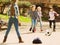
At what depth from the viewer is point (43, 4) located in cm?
3300

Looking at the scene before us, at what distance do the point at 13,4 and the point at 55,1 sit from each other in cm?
2149

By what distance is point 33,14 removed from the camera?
57.9ft

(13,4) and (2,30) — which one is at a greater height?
(13,4)

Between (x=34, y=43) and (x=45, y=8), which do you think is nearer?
(x=34, y=43)

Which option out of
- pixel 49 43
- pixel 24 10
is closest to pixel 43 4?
pixel 24 10

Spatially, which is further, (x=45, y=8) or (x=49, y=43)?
(x=45, y=8)

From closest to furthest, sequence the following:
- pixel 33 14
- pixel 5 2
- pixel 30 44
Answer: pixel 30 44 < pixel 33 14 < pixel 5 2

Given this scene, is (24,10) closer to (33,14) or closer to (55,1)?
(55,1)

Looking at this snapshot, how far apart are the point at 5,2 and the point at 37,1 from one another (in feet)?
15.7

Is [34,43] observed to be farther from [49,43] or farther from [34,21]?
[34,21]

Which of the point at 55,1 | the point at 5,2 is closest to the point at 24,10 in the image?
the point at 5,2

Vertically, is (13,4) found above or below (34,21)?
above

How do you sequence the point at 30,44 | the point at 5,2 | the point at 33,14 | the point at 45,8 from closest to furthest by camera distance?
the point at 30,44
the point at 33,14
the point at 5,2
the point at 45,8

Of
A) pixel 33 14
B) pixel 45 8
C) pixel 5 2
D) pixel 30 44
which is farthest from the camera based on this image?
pixel 45 8
